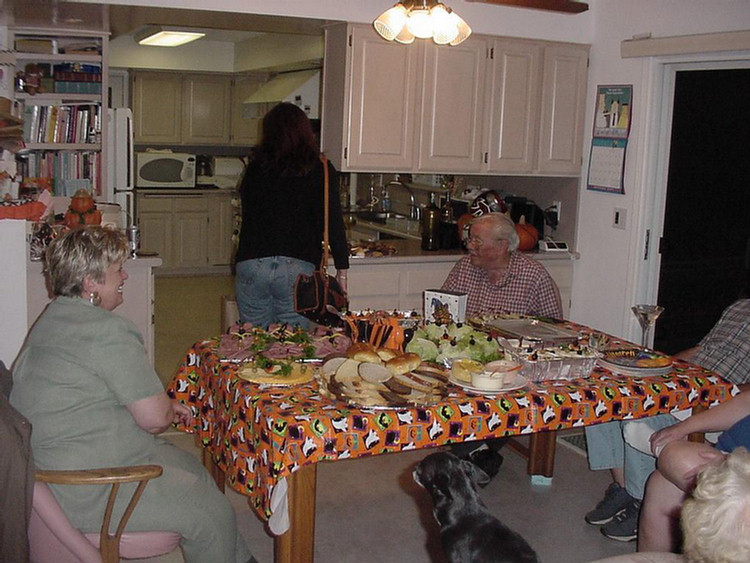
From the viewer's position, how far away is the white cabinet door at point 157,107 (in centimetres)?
875

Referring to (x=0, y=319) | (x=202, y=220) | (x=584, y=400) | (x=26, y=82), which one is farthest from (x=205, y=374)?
(x=202, y=220)

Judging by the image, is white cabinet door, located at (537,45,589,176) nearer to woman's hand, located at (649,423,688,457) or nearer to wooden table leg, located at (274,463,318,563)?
woman's hand, located at (649,423,688,457)

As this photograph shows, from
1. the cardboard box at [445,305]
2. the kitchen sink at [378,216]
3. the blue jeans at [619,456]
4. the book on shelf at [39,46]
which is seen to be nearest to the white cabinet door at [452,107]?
the kitchen sink at [378,216]

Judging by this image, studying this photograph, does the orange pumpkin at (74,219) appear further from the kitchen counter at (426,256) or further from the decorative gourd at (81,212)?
the kitchen counter at (426,256)

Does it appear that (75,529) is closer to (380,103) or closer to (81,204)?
(81,204)

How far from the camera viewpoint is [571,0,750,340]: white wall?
443 centimetres

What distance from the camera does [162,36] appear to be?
775 cm

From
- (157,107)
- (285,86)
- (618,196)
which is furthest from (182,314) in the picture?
(618,196)

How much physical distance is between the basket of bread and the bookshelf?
11.7 feet

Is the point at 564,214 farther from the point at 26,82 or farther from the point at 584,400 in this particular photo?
the point at 26,82

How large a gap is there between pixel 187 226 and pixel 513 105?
4.71 metres

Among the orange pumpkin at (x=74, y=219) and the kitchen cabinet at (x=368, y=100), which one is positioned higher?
the kitchen cabinet at (x=368, y=100)

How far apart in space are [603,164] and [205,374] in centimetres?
291

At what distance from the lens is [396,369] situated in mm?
2576
